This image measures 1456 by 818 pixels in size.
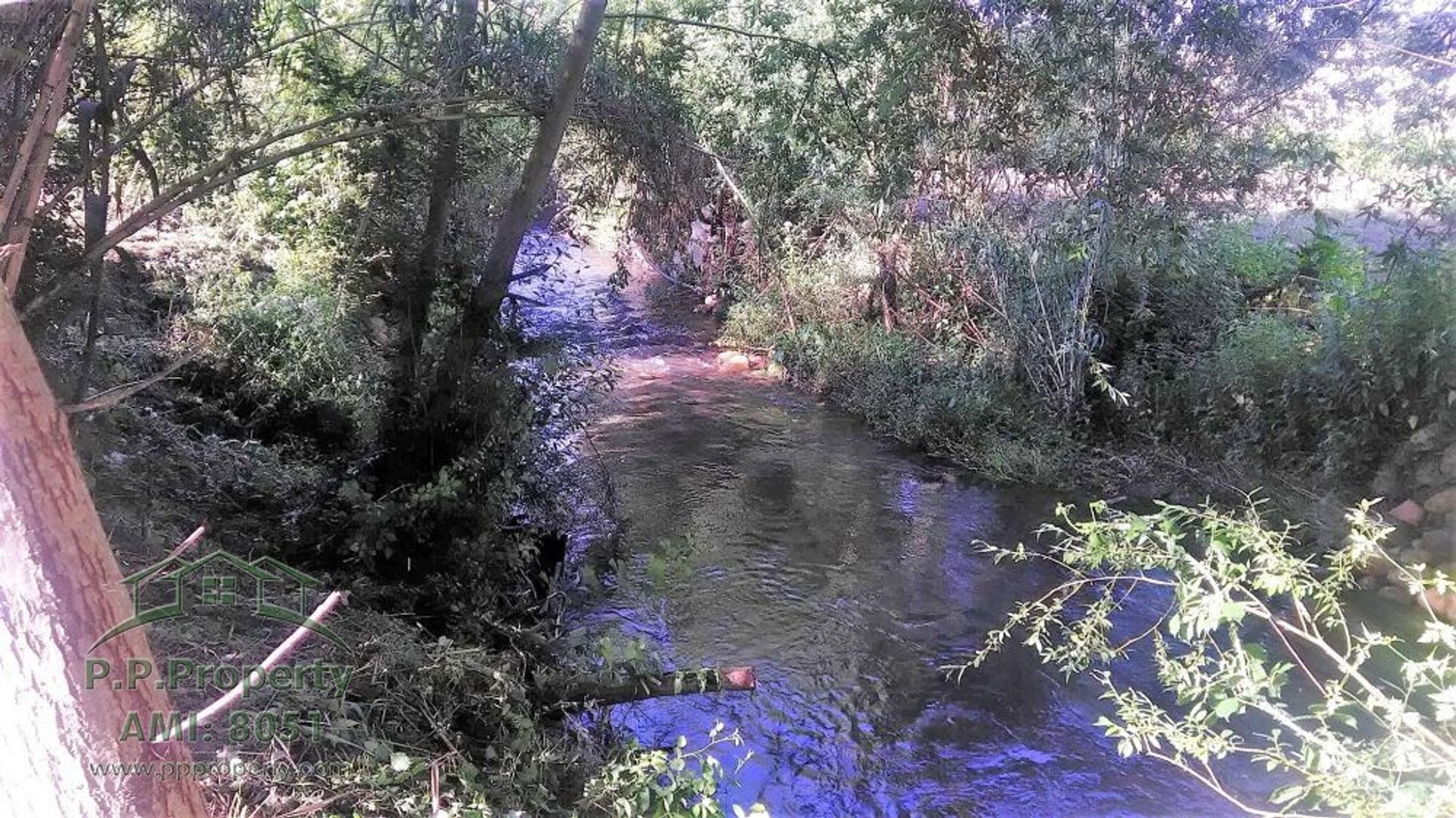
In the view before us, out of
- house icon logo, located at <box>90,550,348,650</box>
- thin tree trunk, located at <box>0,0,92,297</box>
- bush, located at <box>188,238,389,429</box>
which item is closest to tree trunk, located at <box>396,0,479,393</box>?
bush, located at <box>188,238,389,429</box>

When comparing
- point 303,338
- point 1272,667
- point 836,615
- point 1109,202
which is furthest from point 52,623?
point 1109,202

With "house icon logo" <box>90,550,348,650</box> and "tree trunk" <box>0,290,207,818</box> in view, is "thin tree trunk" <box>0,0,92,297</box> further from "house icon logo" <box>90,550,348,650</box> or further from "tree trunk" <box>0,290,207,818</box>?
"house icon logo" <box>90,550,348,650</box>

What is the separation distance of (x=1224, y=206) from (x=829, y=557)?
15.0ft

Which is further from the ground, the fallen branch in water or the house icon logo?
the house icon logo

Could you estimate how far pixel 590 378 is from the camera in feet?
20.0

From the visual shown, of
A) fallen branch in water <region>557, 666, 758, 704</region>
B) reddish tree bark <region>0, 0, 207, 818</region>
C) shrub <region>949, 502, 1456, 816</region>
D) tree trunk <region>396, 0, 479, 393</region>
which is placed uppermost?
tree trunk <region>396, 0, 479, 393</region>

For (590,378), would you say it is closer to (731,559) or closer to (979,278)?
(731,559)

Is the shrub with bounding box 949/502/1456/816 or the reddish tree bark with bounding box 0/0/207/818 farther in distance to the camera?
A: the shrub with bounding box 949/502/1456/816

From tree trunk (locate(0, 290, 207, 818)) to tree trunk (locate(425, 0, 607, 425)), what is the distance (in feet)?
11.4

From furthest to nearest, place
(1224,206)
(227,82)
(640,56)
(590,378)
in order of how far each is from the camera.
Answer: (1224,206)
(590,378)
(640,56)
(227,82)

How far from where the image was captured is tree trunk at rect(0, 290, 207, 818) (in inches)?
55.0

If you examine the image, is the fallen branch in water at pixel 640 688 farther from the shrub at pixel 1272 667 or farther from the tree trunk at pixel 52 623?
the tree trunk at pixel 52 623

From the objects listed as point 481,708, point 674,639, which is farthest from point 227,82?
point 674,639

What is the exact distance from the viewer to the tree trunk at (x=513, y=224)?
176 inches
